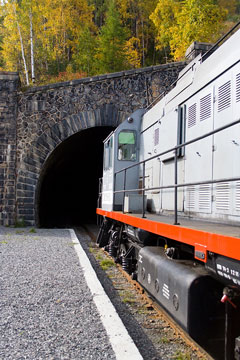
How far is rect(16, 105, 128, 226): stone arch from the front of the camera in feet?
45.9

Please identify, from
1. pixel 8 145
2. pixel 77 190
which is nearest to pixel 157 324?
pixel 8 145

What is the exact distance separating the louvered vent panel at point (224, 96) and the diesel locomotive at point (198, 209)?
0.01m

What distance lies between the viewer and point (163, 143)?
6.52 metres

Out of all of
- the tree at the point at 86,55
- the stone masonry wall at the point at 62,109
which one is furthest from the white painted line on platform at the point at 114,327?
the tree at the point at 86,55

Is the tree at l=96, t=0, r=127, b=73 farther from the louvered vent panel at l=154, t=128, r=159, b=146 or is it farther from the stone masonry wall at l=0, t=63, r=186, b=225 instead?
the louvered vent panel at l=154, t=128, r=159, b=146

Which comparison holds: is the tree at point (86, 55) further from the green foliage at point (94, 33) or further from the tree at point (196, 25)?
the tree at point (196, 25)

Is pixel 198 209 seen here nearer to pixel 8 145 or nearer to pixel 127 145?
pixel 127 145

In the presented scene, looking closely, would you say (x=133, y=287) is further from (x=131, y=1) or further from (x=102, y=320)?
(x=131, y=1)

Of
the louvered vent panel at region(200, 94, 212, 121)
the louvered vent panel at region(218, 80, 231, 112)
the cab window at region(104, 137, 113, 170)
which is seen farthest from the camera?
the cab window at region(104, 137, 113, 170)

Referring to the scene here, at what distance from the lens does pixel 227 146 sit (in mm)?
3973

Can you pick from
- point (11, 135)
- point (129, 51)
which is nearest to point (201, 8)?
point (129, 51)

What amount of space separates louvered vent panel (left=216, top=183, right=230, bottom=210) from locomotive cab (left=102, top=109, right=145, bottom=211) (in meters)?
3.97

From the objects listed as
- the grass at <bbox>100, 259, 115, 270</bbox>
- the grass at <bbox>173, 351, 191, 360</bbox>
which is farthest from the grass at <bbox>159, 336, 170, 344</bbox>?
the grass at <bbox>100, 259, 115, 270</bbox>

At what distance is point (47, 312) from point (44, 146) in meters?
10.7
